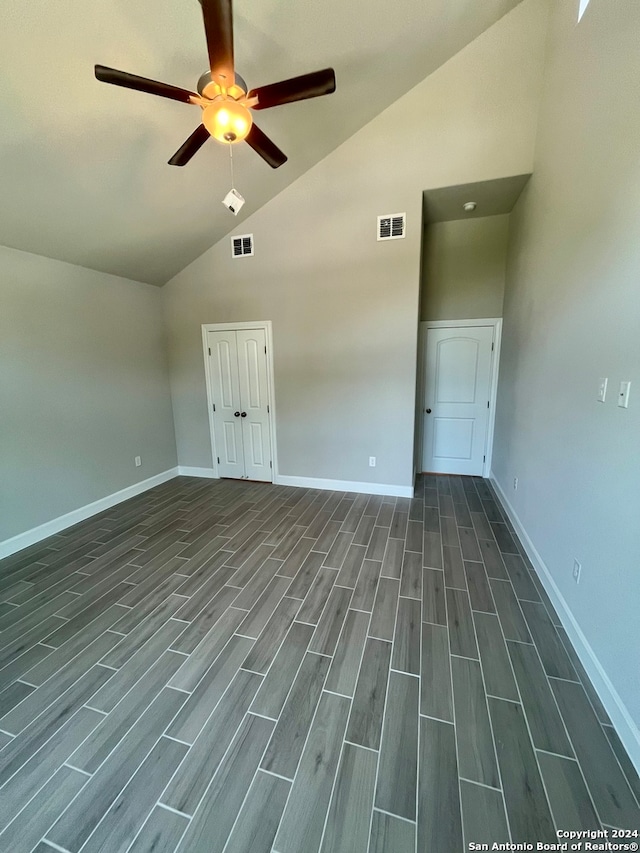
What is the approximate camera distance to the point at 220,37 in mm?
1440

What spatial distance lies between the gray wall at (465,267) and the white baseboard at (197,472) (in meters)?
3.73

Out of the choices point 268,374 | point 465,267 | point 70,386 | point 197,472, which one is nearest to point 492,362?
point 465,267

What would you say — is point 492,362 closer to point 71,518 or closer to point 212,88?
point 212,88

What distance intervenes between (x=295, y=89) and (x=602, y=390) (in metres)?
2.22

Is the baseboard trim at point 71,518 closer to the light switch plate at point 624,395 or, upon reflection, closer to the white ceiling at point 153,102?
the white ceiling at point 153,102

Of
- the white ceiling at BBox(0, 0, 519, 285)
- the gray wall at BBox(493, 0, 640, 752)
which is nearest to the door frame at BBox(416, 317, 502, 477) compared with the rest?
the gray wall at BBox(493, 0, 640, 752)

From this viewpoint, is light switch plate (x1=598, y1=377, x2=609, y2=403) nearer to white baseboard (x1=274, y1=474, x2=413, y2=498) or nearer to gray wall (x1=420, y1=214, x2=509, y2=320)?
white baseboard (x1=274, y1=474, x2=413, y2=498)

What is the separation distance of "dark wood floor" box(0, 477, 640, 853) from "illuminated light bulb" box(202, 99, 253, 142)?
2.81 meters

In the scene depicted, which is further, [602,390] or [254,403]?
[254,403]

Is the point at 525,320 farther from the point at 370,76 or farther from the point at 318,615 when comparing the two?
the point at 318,615

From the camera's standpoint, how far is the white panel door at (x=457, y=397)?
4238 mm

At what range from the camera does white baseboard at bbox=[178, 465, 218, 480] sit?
4.80 meters

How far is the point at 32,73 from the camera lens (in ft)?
5.74

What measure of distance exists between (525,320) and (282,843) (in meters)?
3.67
